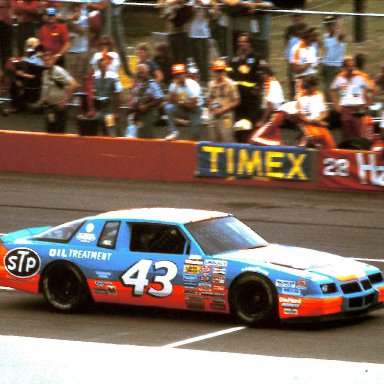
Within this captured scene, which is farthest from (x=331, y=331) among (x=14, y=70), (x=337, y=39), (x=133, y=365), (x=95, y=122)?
(x=14, y=70)

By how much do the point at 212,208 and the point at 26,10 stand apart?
579 centimetres

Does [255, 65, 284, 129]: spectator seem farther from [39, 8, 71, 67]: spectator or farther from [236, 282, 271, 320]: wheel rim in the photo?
Result: [236, 282, 271, 320]: wheel rim

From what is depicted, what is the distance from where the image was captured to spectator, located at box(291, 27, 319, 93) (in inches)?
755

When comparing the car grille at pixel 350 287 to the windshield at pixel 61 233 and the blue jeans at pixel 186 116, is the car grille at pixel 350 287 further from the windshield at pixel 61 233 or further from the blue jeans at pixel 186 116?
the blue jeans at pixel 186 116

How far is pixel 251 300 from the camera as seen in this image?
35.6ft

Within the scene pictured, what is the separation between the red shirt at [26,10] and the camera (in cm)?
2109

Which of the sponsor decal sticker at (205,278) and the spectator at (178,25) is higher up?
the spectator at (178,25)

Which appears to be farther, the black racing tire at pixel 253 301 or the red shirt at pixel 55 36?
the red shirt at pixel 55 36

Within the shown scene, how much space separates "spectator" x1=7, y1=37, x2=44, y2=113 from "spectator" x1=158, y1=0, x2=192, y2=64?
257cm

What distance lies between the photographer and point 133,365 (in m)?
5.95

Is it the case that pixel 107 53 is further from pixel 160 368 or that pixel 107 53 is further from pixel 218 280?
pixel 160 368

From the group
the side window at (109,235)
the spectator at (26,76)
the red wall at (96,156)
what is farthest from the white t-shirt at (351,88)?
the side window at (109,235)

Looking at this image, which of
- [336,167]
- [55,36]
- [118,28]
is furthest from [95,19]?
[336,167]

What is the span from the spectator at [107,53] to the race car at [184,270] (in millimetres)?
8117
